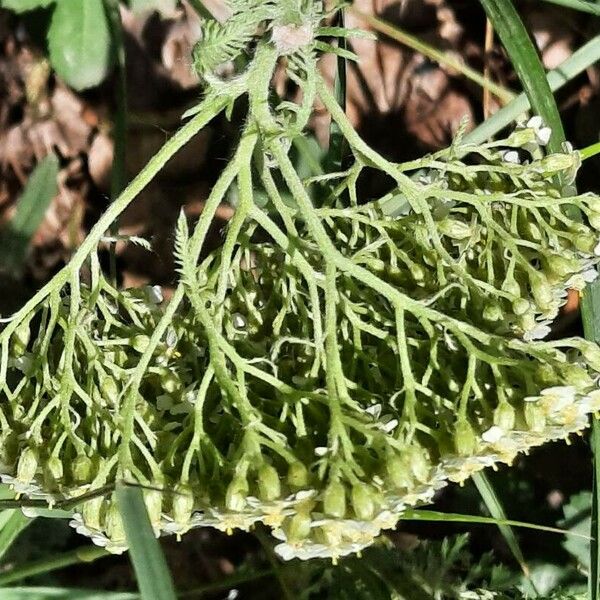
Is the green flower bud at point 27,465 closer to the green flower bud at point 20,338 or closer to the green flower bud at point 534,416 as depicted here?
the green flower bud at point 20,338

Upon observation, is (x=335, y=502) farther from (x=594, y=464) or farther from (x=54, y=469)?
(x=594, y=464)

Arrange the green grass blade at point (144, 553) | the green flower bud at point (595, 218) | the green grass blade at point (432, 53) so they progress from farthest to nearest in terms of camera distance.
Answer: the green grass blade at point (432, 53), the green flower bud at point (595, 218), the green grass blade at point (144, 553)

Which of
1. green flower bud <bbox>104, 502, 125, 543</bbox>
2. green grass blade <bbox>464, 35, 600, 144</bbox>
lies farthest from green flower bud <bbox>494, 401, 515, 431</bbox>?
green grass blade <bbox>464, 35, 600, 144</bbox>

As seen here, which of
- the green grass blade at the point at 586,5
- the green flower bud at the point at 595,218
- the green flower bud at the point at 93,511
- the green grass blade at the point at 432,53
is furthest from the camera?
the green grass blade at the point at 432,53

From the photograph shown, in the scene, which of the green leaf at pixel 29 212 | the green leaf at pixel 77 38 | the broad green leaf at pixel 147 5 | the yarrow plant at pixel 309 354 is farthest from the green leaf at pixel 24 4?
the yarrow plant at pixel 309 354

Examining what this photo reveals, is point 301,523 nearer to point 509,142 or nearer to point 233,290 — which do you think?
point 233,290

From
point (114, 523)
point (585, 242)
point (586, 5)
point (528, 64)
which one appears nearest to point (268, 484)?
point (114, 523)
